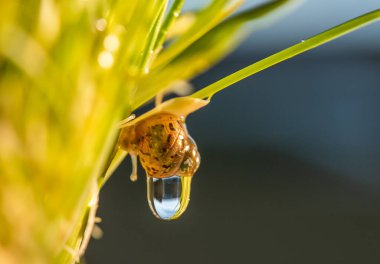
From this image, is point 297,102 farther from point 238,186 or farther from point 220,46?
point 220,46

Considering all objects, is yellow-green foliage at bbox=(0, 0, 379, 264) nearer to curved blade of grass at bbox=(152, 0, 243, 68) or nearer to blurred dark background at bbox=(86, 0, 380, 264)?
curved blade of grass at bbox=(152, 0, 243, 68)

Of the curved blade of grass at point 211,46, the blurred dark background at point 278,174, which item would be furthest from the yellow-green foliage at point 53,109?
the blurred dark background at point 278,174

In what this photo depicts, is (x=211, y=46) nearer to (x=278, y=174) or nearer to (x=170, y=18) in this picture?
(x=170, y=18)

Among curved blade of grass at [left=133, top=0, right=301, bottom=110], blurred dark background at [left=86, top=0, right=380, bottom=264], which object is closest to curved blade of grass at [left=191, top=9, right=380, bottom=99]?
curved blade of grass at [left=133, top=0, right=301, bottom=110]

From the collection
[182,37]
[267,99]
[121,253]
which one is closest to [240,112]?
[267,99]

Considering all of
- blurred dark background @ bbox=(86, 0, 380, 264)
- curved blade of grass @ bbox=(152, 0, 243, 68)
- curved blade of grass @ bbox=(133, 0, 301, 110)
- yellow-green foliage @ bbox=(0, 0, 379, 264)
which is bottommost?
yellow-green foliage @ bbox=(0, 0, 379, 264)

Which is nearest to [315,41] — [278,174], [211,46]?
[211,46]
